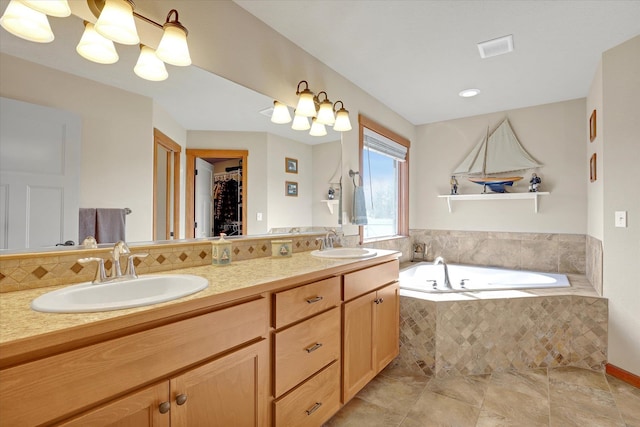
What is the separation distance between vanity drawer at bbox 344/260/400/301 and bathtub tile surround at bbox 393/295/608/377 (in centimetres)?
30

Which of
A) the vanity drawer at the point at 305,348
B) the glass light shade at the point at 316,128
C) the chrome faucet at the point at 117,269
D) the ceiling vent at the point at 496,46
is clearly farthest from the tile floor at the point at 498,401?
the ceiling vent at the point at 496,46

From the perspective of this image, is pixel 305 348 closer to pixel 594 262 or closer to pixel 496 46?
Result: pixel 496 46

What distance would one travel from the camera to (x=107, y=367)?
805mm

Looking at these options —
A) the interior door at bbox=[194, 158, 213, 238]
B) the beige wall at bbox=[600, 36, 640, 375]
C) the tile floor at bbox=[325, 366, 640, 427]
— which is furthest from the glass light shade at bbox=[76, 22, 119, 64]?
the beige wall at bbox=[600, 36, 640, 375]

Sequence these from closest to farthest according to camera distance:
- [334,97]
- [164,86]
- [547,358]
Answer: [164,86]
[547,358]
[334,97]

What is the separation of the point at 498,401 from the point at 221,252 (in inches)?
74.8

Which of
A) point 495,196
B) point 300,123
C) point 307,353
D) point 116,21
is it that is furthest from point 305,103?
point 495,196

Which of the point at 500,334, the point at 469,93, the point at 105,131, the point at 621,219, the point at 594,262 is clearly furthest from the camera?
the point at 469,93

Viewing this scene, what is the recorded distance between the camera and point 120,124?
4.27 ft

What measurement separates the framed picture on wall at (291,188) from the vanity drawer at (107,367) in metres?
1.09

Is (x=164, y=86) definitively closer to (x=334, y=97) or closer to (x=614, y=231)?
(x=334, y=97)

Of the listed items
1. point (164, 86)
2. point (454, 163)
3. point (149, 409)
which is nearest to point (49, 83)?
point (164, 86)

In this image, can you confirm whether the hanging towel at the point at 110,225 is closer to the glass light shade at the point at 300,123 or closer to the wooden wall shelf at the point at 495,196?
the glass light shade at the point at 300,123

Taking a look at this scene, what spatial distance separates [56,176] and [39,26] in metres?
0.51
